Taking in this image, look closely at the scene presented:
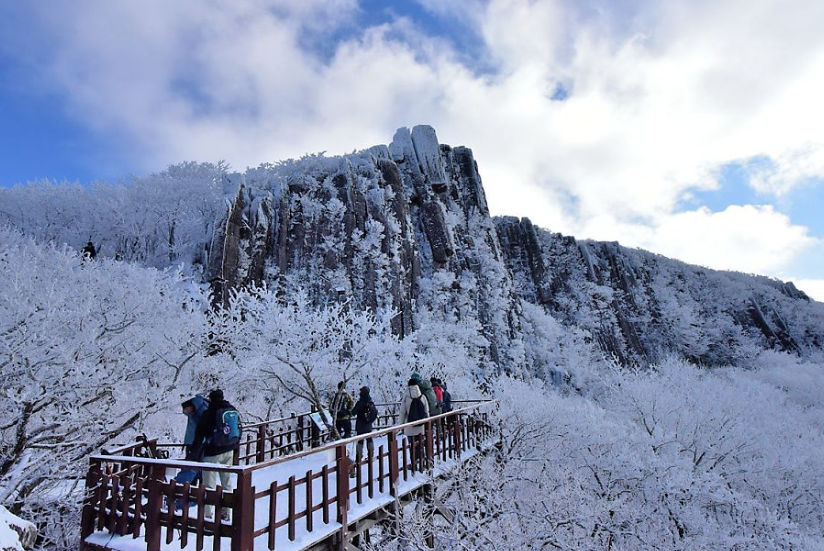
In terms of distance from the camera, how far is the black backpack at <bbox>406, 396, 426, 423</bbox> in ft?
28.3

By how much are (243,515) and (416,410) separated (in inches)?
191

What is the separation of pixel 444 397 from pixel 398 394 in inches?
495

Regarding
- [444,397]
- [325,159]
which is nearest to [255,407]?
[444,397]

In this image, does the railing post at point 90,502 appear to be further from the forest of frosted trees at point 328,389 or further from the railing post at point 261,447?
the railing post at point 261,447

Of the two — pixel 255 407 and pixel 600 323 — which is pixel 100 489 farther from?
pixel 600 323

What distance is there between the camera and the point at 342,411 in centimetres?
1102

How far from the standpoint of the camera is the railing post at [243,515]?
163 inches

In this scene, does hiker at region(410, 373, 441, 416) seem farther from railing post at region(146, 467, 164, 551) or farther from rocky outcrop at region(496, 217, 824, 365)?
rocky outcrop at region(496, 217, 824, 365)

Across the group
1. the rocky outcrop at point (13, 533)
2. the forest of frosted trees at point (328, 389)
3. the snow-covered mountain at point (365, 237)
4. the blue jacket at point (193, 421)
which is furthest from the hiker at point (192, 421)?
the snow-covered mountain at point (365, 237)

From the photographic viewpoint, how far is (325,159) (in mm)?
42531

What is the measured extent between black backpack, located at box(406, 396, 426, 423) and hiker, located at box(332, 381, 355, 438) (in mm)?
2578

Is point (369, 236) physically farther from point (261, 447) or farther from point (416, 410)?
point (416, 410)

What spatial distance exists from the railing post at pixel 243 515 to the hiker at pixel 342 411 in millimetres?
6416

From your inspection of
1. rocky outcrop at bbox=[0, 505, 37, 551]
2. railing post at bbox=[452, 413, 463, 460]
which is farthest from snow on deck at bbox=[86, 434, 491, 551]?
rocky outcrop at bbox=[0, 505, 37, 551]
